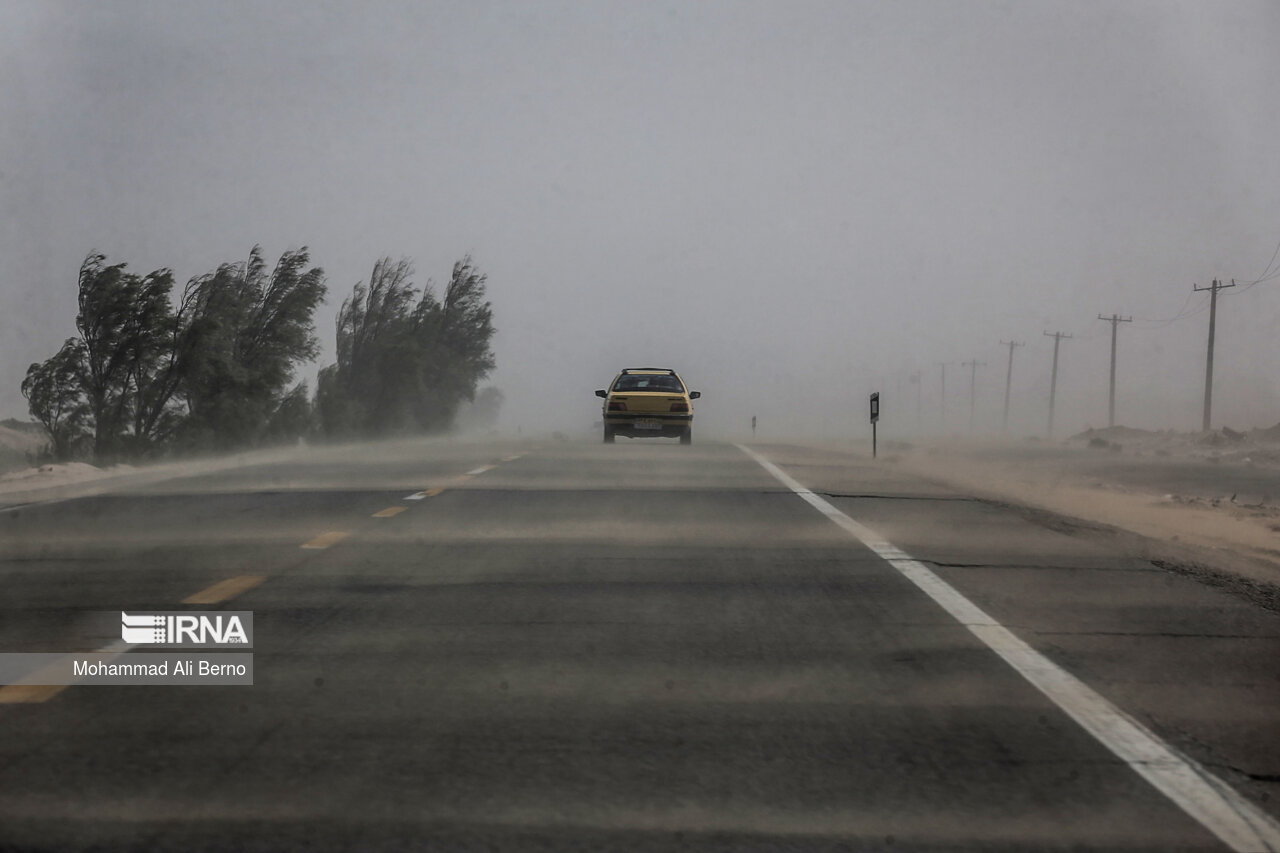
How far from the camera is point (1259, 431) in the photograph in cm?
6988

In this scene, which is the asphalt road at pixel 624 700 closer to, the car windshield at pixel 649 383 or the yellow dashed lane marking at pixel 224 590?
the yellow dashed lane marking at pixel 224 590

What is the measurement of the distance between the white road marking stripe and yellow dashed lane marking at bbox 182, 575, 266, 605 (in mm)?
4243

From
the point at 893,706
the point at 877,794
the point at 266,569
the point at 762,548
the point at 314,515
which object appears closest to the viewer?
the point at 877,794

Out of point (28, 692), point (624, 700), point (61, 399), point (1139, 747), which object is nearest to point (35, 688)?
point (28, 692)

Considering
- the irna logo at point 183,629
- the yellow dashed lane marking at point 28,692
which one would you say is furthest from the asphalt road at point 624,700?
the irna logo at point 183,629

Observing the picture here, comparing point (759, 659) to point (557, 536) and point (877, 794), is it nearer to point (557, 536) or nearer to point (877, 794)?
point (877, 794)

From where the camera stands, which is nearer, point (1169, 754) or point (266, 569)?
point (1169, 754)

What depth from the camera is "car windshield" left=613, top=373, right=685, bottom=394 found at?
33344mm

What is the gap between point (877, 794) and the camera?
15.3ft

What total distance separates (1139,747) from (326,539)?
24.8ft

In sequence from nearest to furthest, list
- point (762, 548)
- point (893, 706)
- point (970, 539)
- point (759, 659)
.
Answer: point (893, 706)
point (759, 659)
point (762, 548)
point (970, 539)

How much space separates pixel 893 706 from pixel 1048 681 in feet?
3.06

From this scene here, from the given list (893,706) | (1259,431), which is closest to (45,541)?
(893,706)

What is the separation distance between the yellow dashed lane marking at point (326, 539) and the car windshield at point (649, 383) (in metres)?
21.5
